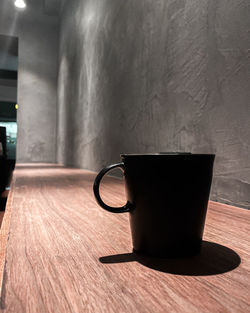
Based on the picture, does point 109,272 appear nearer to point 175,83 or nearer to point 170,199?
point 170,199

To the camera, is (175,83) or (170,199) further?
(175,83)

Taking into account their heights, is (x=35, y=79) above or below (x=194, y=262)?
above

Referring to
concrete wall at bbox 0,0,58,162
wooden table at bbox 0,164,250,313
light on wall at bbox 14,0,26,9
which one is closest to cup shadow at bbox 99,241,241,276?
wooden table at bbox 0,164,250,313

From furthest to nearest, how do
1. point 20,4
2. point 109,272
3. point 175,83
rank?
point 20,4, point 175,83, point 109,272

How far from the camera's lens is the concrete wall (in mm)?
4141

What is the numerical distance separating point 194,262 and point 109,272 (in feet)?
0.32

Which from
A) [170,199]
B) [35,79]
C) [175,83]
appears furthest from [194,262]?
[35,79]

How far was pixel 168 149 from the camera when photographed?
1.04 m

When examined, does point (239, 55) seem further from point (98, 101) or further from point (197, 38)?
point (98, 101)

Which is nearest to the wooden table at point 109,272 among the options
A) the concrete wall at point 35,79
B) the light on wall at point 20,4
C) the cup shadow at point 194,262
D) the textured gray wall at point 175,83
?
the cup shadow at point 194,262

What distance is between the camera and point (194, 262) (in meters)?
0.34

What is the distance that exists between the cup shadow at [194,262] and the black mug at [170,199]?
0.03ft

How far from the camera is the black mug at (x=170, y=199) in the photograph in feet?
1.10

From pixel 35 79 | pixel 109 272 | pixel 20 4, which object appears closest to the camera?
pixel 109 272
